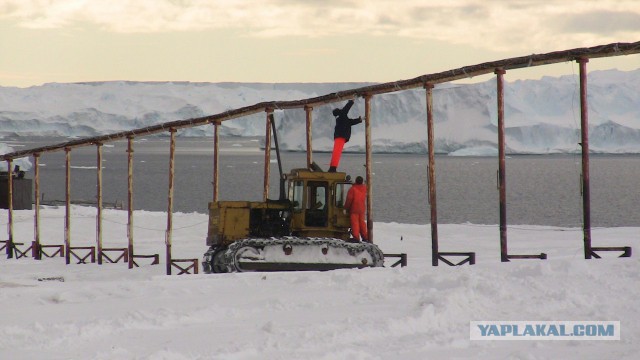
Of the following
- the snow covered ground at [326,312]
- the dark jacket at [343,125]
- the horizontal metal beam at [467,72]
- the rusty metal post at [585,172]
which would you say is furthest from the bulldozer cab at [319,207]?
the rusty metal post at [585,172]

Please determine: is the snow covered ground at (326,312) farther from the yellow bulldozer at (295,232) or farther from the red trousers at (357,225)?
the red trousers at (357,225)

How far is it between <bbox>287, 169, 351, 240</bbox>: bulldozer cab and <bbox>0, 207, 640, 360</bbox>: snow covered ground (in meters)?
4.26

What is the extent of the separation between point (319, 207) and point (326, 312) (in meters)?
7.87

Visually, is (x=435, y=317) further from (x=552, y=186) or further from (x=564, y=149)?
(x=564, y=149)

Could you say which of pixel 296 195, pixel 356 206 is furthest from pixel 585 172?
pixel 296 195

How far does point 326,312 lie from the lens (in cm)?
1227

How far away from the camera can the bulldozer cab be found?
1981 centimetres

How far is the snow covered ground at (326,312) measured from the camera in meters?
10.2

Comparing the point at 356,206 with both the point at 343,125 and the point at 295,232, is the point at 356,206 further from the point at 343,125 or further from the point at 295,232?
the point at 343,125

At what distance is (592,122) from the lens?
170 meters

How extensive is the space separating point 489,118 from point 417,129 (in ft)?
47.4

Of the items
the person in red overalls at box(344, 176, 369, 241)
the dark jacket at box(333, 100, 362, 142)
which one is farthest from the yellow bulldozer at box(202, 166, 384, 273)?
the dark jacket at box(333, 100, 362, 142)

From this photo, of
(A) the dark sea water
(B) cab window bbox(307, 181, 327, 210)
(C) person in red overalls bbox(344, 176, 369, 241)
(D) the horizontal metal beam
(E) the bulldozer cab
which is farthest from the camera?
(A) the dark sea water

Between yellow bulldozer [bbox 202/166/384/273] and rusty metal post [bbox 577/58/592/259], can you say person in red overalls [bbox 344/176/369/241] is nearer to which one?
yellow bulldozer [bbox 202/166/384/273]
